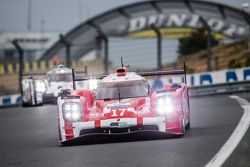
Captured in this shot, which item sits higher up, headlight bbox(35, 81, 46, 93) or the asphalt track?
headlight bbox(35, 81, 46, 93)

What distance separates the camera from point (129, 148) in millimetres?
11867

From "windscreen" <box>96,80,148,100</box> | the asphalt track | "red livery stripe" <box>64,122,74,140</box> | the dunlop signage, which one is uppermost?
the dunlop signage

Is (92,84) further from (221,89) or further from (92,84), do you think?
(221,89)

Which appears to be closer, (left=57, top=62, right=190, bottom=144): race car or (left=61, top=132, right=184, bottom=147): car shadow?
(left=57, top=62, right=190, bottom=144): race car

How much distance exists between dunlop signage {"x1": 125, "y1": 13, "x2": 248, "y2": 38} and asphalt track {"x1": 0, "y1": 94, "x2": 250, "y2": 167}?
53.8 m

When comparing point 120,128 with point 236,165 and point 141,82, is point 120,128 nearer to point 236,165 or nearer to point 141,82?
point 141,82

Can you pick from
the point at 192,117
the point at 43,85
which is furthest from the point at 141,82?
the point at 43,85

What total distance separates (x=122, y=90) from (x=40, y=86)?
16.6m

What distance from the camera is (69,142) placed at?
13562 millimetres

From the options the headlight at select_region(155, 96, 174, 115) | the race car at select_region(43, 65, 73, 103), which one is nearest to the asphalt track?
the headlight at select_region(155, 96, 174, 115)

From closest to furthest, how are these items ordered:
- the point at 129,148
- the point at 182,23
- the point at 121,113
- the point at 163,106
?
the point at 129,148 < the point at 121,113 < the point at 163,106 < the point at 182,23

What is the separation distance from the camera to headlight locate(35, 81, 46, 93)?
30.7 meters

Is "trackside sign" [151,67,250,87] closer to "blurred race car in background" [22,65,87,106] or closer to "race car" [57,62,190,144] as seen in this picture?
"blurred race car in background" [22,65,87,106]

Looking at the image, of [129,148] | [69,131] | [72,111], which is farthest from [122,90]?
[129,148]
